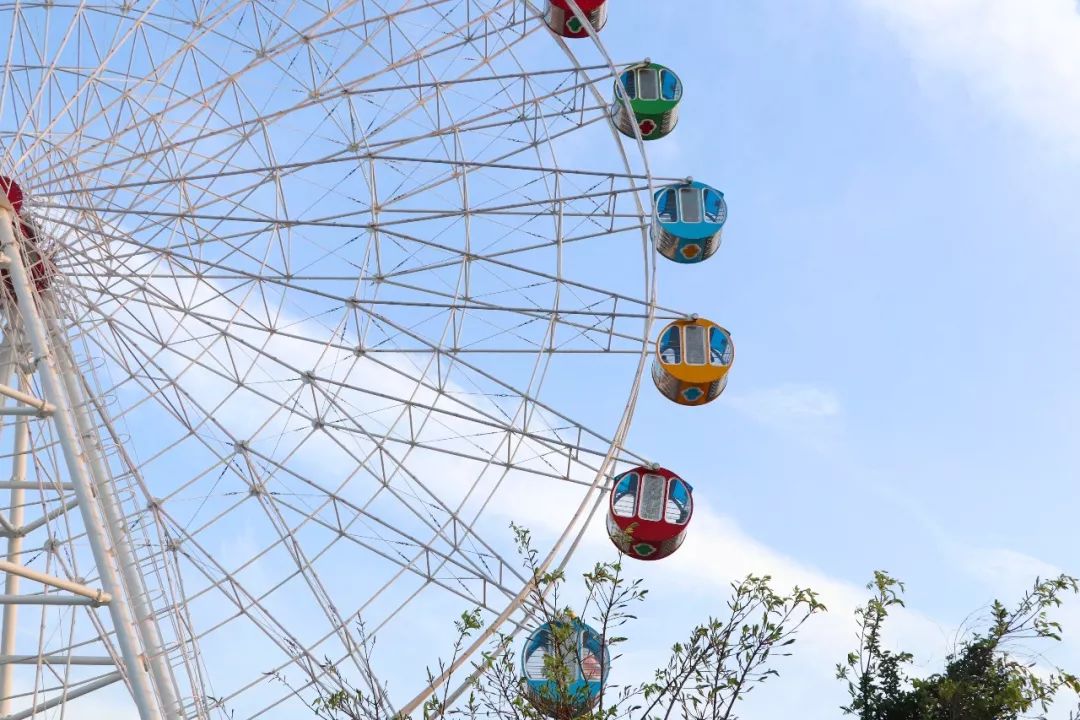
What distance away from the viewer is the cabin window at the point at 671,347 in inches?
727

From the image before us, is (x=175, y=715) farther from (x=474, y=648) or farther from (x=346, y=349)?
(x=346, y=349)

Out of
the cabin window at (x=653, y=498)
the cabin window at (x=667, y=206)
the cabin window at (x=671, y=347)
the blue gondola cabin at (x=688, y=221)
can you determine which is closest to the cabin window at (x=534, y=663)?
the cabin window at (x=653, y=498)

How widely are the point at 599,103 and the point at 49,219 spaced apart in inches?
315

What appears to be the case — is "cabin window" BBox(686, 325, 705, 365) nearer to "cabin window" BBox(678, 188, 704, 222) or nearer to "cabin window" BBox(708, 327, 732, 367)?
"cabin window" BBox(708, 327, 732, 367)

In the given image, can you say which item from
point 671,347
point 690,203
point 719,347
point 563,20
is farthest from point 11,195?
point 719,347

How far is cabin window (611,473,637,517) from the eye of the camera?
58.7 feet

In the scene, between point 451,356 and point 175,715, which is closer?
point 175,715

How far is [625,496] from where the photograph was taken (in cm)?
1809

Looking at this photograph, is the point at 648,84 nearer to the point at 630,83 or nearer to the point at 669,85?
the point at 630,83

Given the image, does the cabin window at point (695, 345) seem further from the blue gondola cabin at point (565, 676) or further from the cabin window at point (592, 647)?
the blue gondola cabin at point (565, 676)

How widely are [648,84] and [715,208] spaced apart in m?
2.85

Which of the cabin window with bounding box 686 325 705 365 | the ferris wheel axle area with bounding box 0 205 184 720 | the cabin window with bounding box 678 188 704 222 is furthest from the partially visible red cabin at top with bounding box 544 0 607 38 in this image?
the ferris wheel axle area with bounding box 0 205 184 720

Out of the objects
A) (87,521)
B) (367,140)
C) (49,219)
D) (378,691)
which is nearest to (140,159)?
(49,219)

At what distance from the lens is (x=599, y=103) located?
69.4 feet
